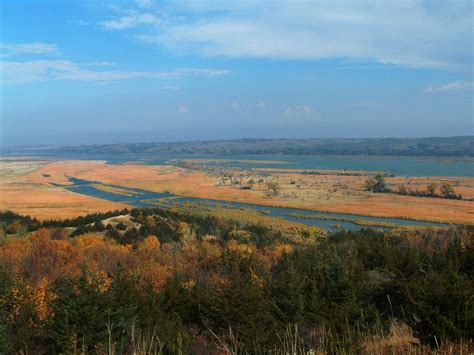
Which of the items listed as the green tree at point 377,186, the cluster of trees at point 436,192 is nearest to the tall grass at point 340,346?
the cluster of trees at point 436,192

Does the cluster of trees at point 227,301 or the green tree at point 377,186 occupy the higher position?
the cluster of trees at point 227,301

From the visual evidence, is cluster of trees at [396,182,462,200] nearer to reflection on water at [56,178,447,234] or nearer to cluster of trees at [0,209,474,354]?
reflection on water at [56,178,447,234]

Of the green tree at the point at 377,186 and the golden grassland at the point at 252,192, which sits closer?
the golden grassland at the point at 252,192

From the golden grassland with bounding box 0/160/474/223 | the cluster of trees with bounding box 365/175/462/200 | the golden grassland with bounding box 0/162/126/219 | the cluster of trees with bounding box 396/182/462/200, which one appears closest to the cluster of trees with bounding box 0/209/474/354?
the golden grassland with bounding box 0/162/126/219

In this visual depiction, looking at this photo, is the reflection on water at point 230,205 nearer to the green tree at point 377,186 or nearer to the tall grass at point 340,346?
the green tree at point 377,186

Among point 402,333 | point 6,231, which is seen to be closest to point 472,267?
point 402,333

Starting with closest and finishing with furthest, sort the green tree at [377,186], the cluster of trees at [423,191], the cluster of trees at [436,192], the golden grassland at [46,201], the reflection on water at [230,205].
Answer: the reflection on water at [230,205] → the golden grassland at [46,201] → the cluster of trees at [436,192] → the cluster of trees at [423,191] → the green tree at [377,186]

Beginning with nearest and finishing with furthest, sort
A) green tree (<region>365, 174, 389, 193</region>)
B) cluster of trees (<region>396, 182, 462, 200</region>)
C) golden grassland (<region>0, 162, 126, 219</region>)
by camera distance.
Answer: golden grassland (<region>0, 162, 126, 219</region>) < cluster of trees (<region>396, 182, 462, 200</region>) < green tree (<region>365, 174, 389, 193</region>)
